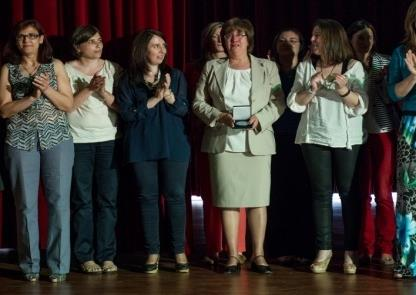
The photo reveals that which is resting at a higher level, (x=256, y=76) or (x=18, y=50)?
(x=18, y=50)

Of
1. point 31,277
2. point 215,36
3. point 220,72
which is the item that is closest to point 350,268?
point 220,72

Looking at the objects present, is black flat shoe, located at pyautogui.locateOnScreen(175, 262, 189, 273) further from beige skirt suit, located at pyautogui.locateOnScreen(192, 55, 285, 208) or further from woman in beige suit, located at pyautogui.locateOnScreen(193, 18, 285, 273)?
beige skirt suit, located at pyautogui.locateOnScreen(192, 55, 285, 208)

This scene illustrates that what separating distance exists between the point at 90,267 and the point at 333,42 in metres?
1.85

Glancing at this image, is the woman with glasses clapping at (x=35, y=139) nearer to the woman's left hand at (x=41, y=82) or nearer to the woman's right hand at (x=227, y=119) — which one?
the woman's left hand at (x=41, y=82)

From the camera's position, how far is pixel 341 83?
16.5 feet

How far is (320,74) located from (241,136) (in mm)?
566

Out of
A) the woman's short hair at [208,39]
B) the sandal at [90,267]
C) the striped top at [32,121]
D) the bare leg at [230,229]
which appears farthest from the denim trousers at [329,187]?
the striped top at [32,121]

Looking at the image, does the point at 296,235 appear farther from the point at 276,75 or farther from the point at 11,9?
the point at 11,9

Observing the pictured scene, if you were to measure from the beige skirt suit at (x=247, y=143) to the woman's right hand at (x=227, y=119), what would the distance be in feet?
0.30

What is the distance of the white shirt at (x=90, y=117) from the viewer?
5.32m

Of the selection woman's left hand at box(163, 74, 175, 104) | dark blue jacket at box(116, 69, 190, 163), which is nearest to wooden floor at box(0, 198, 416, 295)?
dark blue jacket at box(116, 69, 190, 163)

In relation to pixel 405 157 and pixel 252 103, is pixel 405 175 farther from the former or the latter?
pixel 252 103

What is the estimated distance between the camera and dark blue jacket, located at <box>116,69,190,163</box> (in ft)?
17.4

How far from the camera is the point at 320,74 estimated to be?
16.8ft
